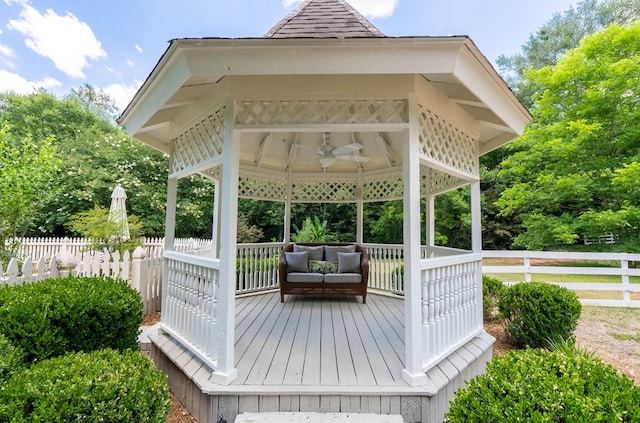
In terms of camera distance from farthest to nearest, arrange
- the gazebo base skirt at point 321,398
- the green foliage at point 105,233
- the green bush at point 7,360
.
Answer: the green foliage at point 105,233 < the gazebo base skirt at point 321,398 < the green bush at point 7,360

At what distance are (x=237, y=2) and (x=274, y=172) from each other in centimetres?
759

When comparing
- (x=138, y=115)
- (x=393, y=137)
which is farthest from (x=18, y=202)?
(x=393, y=137)

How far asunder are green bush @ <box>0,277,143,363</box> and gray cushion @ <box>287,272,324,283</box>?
2694 mm

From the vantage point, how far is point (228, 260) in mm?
2656

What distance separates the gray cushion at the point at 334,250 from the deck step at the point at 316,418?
377 cm

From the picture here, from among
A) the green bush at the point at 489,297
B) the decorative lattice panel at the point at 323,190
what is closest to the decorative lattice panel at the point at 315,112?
the green bush at the point at 489,297

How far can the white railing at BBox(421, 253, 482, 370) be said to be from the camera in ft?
8.99

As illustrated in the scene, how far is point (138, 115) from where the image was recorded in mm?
3283

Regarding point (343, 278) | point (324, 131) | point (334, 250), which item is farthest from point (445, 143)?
point (334, 250)

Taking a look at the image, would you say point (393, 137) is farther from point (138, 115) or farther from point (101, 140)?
point (101, 140)

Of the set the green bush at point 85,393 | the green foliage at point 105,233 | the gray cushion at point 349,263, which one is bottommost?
the green bush at point 85,393

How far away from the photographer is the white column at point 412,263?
8.37 feet

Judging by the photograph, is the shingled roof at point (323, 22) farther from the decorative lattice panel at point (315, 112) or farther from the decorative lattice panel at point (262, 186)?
the decorative lattice panel at point (262, 186)

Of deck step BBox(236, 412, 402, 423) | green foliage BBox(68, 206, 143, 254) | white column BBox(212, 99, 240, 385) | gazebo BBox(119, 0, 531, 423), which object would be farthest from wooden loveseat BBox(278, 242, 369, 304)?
green foliage BBox(68, 206, 143, 254)
